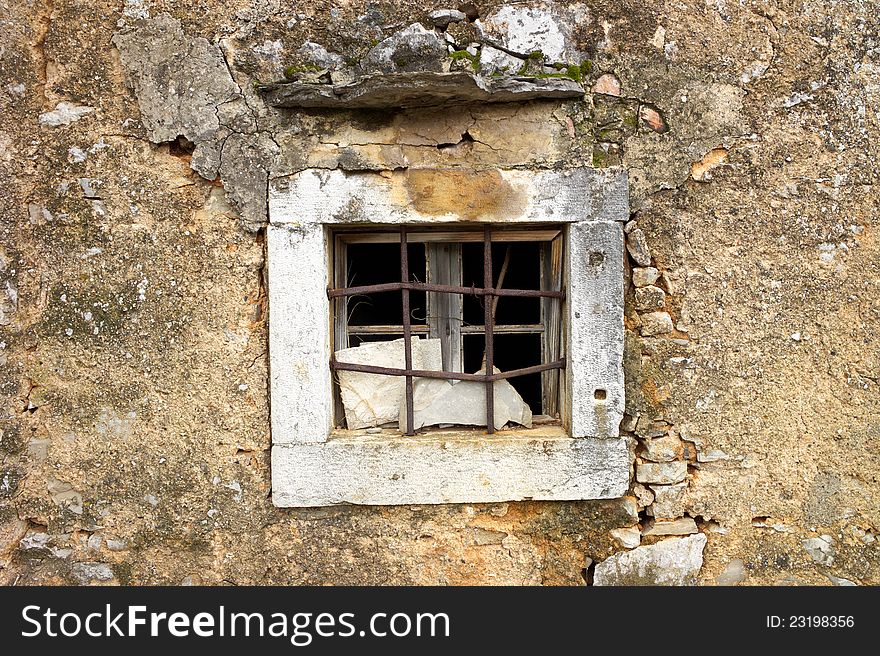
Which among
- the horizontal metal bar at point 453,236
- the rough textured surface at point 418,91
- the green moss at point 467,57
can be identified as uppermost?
the green moss at point 467,57

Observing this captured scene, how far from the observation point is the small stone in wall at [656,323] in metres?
2.31

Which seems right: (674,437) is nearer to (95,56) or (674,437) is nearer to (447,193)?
(447,193)

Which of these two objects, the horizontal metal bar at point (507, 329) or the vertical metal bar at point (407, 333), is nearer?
the vertical metal bar at point (407, 333)

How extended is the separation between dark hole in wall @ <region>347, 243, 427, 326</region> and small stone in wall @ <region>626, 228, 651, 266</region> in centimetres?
83

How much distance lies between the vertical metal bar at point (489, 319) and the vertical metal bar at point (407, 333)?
12.0 inches

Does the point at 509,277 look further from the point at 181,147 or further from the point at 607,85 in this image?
the point at 181,147

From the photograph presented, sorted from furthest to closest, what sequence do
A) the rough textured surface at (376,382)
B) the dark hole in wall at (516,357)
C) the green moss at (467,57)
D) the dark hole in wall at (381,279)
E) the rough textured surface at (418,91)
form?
the dark hole in wall at (516,357) < the dark hole in wall at (381,279) < the rough textured surface at (376,382) < the green moss at (467,57) < the rough textured surface at (418,91)

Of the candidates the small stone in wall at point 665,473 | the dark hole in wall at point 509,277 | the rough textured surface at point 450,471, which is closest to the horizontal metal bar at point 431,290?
the dark hole in wall at point 509,277

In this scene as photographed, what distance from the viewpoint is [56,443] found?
2.27 m

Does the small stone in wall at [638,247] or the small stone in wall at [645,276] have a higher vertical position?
the small stone in wall at [638,247]

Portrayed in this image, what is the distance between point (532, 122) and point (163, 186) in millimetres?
1402

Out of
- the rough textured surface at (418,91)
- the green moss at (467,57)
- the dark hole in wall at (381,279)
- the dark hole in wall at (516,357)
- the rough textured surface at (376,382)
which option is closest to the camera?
the rough textured surface at (418,91)

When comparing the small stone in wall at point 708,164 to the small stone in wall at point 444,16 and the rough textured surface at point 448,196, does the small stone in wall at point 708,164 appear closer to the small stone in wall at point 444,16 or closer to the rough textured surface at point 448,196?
the rough textured surface at point 448,196

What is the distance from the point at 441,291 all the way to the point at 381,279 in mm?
505
